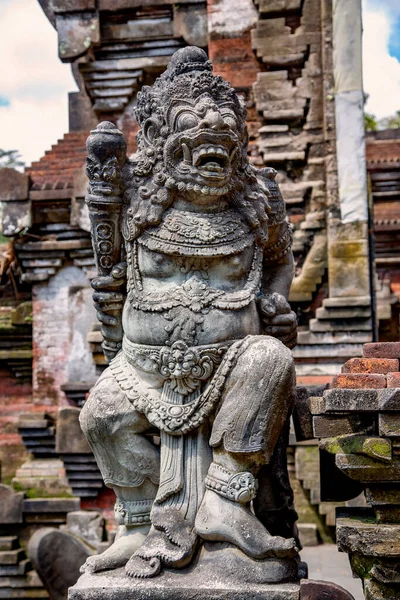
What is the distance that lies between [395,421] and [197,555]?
0.98m

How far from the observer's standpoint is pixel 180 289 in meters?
3.35

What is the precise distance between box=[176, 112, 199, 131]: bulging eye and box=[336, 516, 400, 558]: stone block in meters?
1.79

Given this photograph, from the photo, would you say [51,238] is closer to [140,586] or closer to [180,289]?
[180,289]

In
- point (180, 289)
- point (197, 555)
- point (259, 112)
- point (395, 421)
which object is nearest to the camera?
point (395, 421)

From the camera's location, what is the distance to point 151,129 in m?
3.47

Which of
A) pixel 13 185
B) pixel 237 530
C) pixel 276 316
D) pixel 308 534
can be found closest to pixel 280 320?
pixel 276 316

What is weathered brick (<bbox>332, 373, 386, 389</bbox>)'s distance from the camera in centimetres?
302

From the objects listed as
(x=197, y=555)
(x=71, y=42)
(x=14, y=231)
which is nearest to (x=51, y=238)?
(x=14, y=231)

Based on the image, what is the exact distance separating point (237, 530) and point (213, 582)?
0.71ft

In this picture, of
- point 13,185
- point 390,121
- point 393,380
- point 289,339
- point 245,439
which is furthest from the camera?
point 390,121

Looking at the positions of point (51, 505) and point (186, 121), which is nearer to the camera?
point (186, 121)

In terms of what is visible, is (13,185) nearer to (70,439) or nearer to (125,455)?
(70,439)

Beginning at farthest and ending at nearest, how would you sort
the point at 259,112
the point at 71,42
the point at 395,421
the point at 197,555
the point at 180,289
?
1. the point at 71,42
2. the point at 259,112
3. the point at 180,289
4. the point at 197,555
5. the point at 395,421

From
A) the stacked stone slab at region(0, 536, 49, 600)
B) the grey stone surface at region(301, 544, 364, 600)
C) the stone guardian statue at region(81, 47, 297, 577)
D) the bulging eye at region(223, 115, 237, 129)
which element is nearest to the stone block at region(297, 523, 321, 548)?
the grey stone surface at region(301, 544, 364, 600)
